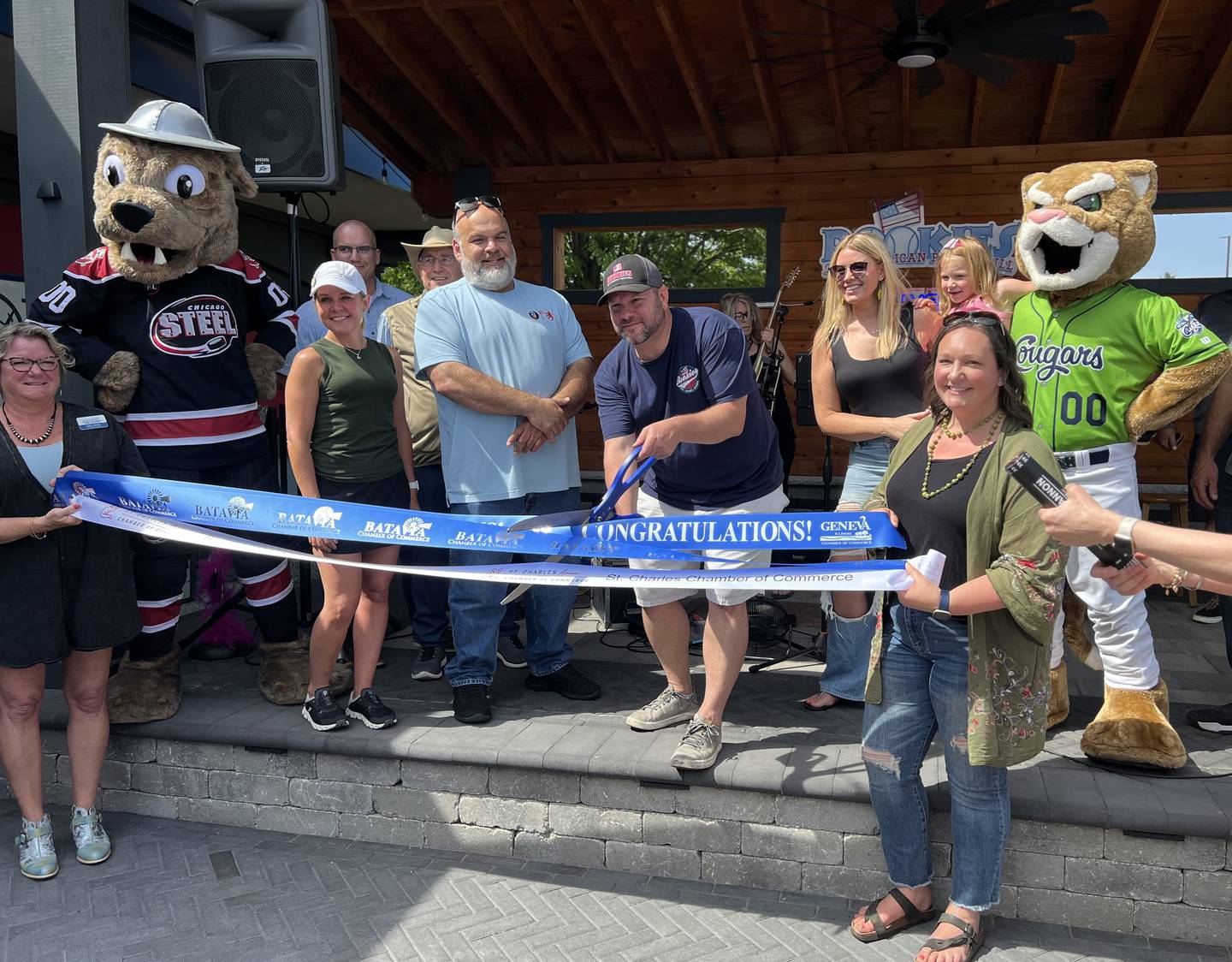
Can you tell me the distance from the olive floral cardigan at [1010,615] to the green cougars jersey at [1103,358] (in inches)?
34.7

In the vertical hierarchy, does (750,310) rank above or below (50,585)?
above

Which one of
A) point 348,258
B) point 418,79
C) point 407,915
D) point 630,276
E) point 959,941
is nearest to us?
point 959,941

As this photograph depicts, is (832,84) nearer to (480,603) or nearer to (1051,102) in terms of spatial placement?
(1051,102)

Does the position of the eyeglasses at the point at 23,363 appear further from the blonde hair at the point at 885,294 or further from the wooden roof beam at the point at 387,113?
the wooden roof beam at the point at 387,113

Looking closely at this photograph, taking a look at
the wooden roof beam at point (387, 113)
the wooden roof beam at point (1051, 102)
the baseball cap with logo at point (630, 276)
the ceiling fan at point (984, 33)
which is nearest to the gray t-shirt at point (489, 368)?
the baseball cap with logo at point (630, 276)

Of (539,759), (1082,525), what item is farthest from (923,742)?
(539,759)

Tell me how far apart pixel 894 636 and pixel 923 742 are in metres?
0.33

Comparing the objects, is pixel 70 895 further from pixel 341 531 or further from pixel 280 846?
pixel 341 531

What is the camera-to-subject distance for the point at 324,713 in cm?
387

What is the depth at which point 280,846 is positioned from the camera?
3.74 metres

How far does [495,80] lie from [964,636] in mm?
6511

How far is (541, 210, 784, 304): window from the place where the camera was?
890 centimetres

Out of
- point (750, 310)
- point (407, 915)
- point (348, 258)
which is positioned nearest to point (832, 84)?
point (750, 310)

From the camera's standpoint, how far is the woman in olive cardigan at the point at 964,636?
2.59 metres
